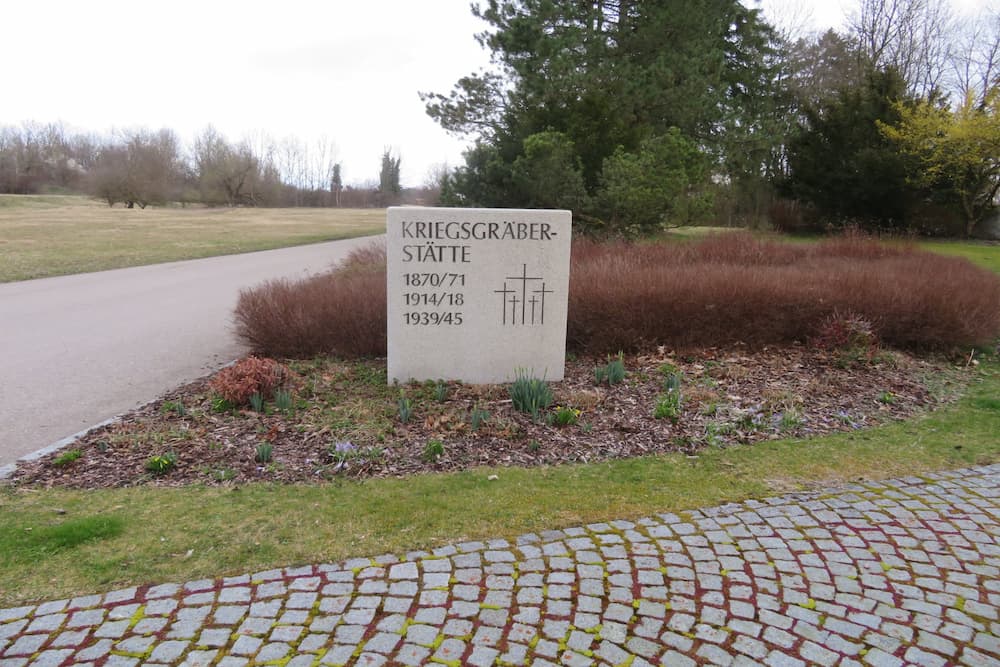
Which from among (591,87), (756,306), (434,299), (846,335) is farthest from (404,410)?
(591,87)

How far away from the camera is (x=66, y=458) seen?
170 inches

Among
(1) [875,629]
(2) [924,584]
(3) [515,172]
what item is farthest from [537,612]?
(3) [515,172]

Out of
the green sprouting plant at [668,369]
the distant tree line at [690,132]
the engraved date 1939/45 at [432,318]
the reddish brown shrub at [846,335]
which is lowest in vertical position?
the green sprouting plant at [668,369]

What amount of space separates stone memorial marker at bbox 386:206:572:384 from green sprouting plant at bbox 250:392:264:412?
3.86 ft

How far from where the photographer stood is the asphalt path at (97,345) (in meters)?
5.48

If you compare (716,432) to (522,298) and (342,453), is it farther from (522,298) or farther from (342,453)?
(342,453)

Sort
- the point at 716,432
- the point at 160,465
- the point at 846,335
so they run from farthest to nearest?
the point at 846,335 → the point at 716,432 → the point at 160,465

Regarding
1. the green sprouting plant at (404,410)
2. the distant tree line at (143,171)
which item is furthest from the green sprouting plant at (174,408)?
the distant tree line at (143,171)

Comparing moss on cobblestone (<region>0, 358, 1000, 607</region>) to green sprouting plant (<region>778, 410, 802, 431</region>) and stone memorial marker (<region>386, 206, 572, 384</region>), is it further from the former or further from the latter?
stone memorial marker (<region>386, 206, 572, 384</region>)

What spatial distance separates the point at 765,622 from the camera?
2.72 m

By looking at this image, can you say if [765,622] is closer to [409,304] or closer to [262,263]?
[409,304]

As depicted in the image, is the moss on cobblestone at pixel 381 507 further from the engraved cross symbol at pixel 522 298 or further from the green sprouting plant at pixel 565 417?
the engraved cross symbol at pixel 522 298

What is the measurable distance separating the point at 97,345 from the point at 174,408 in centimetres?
327

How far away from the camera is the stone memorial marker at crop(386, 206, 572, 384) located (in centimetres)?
587
